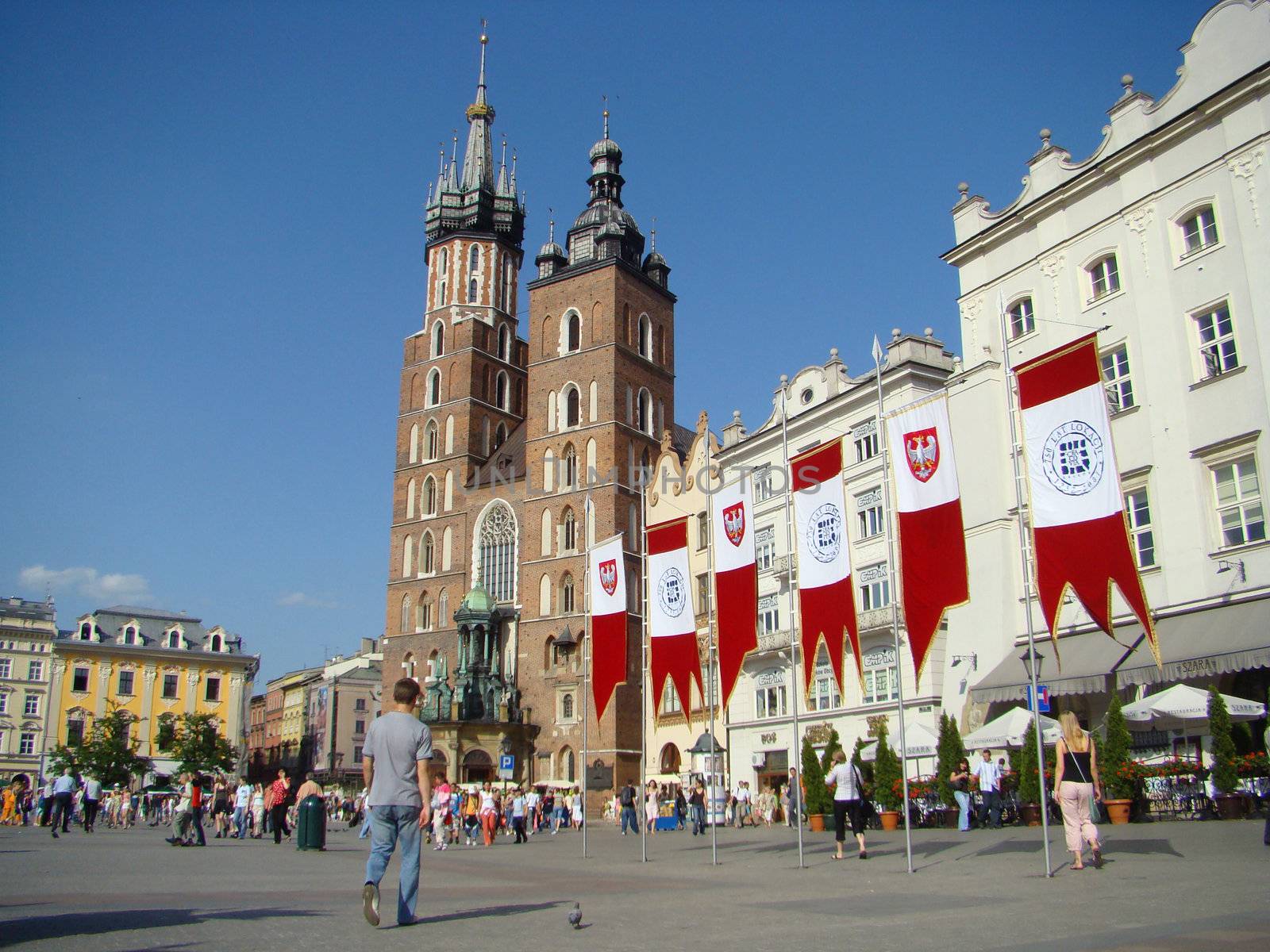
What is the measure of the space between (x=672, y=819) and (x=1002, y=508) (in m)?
17.0

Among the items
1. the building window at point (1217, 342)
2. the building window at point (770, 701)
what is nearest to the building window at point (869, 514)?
the building window at point (770, 701)

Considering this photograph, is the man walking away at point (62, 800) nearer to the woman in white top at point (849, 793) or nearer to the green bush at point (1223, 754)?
the woman in white top at point (849, 793)

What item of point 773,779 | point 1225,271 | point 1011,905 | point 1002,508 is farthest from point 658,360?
point 1011,905

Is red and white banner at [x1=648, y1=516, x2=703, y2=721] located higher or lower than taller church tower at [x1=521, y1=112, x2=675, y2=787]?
lower

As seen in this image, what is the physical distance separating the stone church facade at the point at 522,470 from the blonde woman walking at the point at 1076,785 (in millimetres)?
40918

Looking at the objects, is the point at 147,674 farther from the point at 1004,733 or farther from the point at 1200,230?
the point at 1200,230

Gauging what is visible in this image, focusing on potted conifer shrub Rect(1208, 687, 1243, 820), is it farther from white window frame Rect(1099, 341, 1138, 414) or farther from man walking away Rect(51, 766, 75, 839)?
man walking away Rect(51, 766, 75, 839)

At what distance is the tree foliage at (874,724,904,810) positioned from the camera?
23594mm

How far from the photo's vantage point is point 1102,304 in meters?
26.5

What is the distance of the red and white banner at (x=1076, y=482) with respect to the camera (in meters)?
13.4

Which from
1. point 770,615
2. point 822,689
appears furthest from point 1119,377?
point 770,615

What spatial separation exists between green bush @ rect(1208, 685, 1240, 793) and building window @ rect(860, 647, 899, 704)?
1569 cm

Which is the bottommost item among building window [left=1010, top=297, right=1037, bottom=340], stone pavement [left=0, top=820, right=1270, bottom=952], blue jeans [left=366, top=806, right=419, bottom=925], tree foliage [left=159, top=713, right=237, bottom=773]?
stone pavement [left=0, top=820, right=1270, bottom=952]

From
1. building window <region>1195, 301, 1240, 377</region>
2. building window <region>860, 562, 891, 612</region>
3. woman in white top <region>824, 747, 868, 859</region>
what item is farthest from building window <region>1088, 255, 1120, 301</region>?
woman in white top <region>824, 747, 868, 859</region>
